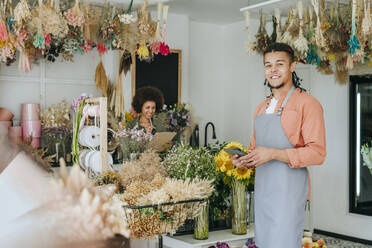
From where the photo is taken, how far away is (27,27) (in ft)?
14.3

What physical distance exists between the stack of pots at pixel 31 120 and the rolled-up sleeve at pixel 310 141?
13.1 feet

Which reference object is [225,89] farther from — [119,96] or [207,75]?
[119,96]

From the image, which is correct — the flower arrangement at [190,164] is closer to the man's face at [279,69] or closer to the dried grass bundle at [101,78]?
the man's face at [279,69]

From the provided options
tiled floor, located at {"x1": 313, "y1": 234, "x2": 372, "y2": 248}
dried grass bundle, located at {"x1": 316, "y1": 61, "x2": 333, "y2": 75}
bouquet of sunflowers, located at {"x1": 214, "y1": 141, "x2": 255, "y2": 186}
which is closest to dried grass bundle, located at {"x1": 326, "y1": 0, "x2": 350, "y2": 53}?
dried grass bundle, located at {"x1": 316, "y1": 61, "x2": 333, "y2": 75}

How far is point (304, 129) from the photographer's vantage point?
8.05 feet

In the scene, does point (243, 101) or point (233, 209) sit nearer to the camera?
point (233, 209)

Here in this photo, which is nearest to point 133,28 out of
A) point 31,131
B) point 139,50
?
point 139,50

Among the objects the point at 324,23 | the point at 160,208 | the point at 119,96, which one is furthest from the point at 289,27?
the point at 160,208

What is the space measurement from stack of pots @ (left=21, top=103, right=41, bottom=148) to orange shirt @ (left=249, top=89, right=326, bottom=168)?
390cm

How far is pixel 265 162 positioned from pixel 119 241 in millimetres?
2070

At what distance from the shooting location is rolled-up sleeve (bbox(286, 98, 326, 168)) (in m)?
2.40

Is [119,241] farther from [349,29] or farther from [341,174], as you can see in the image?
[341,174]

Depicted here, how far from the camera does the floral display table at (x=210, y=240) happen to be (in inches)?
125

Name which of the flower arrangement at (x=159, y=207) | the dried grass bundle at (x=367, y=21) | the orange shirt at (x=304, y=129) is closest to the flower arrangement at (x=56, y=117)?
the flower arrangement at (x=159, y=207)
